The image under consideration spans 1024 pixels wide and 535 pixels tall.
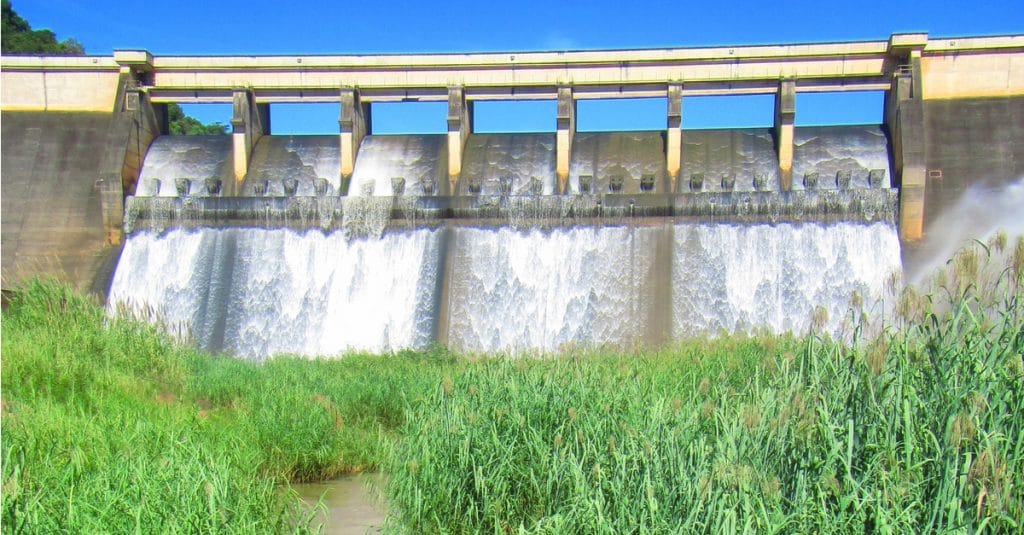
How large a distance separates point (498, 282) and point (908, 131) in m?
9.47

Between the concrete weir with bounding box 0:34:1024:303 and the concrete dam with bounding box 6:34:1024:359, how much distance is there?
0.06 metres

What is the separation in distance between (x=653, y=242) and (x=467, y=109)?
6.28 m

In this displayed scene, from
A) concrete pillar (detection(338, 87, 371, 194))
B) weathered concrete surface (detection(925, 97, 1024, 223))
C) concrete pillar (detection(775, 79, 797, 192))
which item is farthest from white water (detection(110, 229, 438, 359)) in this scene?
weathered concrete surface (detection(925, 97, 1024, 223))

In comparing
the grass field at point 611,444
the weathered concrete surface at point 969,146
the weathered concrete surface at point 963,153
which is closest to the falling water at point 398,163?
the weathered concrete surface at point 963,153

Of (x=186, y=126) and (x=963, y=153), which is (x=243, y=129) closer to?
(x=963, y=153)

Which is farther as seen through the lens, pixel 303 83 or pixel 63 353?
pixel 303 83

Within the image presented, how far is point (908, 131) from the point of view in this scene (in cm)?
1919

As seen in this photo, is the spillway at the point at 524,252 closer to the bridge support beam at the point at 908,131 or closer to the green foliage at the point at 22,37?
the bridge support beam at the point at 908,131

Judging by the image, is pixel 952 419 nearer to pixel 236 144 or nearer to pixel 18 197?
pixel 236 144

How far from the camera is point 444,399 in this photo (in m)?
7.16

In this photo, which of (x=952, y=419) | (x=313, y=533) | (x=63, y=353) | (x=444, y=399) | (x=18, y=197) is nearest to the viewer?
(x=952, y=419)

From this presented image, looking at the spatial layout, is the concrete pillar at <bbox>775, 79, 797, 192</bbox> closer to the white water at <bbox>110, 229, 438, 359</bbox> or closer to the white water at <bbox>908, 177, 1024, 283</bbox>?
the white water at <bbox>908, 177, 1024, 283</bbox>

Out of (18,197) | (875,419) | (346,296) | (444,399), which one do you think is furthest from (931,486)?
(18,197)

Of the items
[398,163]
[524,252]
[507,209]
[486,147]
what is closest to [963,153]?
[524,252]
